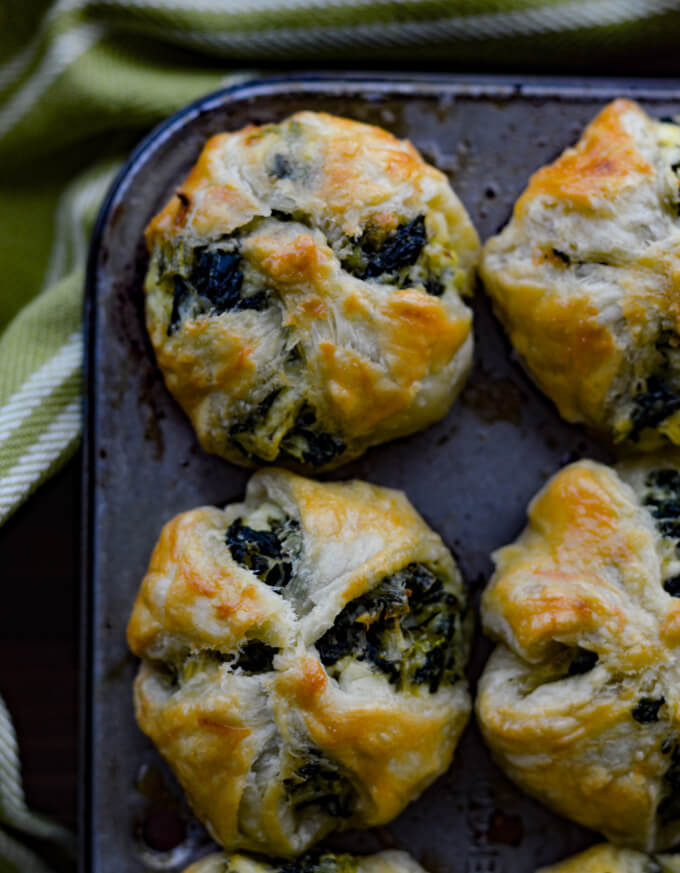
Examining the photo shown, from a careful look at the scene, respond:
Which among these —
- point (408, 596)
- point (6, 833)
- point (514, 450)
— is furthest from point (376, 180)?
point (6, 833)

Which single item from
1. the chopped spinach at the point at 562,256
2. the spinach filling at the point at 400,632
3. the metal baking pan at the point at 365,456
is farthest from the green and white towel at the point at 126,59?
the spinach filling at the point at 400,632

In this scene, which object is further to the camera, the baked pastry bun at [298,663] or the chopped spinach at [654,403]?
the chopped spinach at [654,403]

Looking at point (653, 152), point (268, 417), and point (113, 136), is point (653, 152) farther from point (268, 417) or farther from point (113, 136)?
point (113, 136)

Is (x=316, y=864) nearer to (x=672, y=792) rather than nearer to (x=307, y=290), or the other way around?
(x=672, y=792)

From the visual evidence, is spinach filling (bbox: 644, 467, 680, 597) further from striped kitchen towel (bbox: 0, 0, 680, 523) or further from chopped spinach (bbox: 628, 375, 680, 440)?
striped kitchen towel (bbox: 0, 0, 680, 523)

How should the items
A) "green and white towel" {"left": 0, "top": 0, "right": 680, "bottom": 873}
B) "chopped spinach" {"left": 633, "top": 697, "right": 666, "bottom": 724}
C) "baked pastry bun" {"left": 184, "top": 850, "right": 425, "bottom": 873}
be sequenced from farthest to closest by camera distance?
"green and white towel" {"left": 0, "top": 0, "right": 680, "bottom": 873} → "baked pastry bun" {"left": 184, "top": 850, "right": 425, "bottom": 873} → "chopped spinach" {"left": 633, "top": 697, "right": 666, "bottom": 724}

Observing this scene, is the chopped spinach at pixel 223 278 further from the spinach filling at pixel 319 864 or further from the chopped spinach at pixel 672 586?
the spinach filling at pixel 319 864

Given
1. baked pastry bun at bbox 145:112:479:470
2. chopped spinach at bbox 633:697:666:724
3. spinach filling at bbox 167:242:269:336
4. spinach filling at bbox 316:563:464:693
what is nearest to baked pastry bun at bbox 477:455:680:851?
chopped spinach at bbox 633:697:666:724
